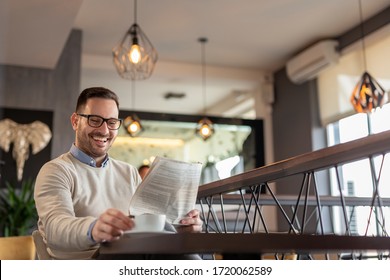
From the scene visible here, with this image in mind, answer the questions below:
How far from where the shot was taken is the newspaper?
1215mm

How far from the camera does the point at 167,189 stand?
127 centimetres

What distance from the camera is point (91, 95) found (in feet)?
4.69

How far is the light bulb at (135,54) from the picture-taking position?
389cm

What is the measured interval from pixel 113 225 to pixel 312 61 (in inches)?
196

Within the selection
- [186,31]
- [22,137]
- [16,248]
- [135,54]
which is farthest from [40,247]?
[186,31]

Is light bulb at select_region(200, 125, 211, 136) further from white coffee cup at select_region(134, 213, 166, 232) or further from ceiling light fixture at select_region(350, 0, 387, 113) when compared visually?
white coffee cup at select_region(134, 213, 166, 232)

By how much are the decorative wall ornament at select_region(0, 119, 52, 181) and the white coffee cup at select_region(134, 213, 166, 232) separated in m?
4.32

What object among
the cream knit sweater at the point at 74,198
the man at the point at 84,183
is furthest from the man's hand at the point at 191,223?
the cream knit sweater at the point at 74,198

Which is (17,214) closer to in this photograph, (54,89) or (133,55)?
(54,89)

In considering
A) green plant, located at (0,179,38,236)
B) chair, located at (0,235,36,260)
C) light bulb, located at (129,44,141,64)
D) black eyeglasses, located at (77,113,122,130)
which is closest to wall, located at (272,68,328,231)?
light bulb, located at (129,44,141,64)

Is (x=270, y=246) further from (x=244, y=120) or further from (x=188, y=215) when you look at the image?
(x=244, y=120)

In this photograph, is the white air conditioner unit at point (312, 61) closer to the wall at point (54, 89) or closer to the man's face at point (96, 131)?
the wall at point (54, 89)

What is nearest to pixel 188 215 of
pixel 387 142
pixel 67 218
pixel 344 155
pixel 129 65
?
pixel 67 218

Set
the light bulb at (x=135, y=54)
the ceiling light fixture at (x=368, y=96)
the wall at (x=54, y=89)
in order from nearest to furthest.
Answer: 1. the light bulb at (x=135, y=54)
2. the ceiling light fixture at (x=368, y=96)
3. the wall at (x=54, y=89)
